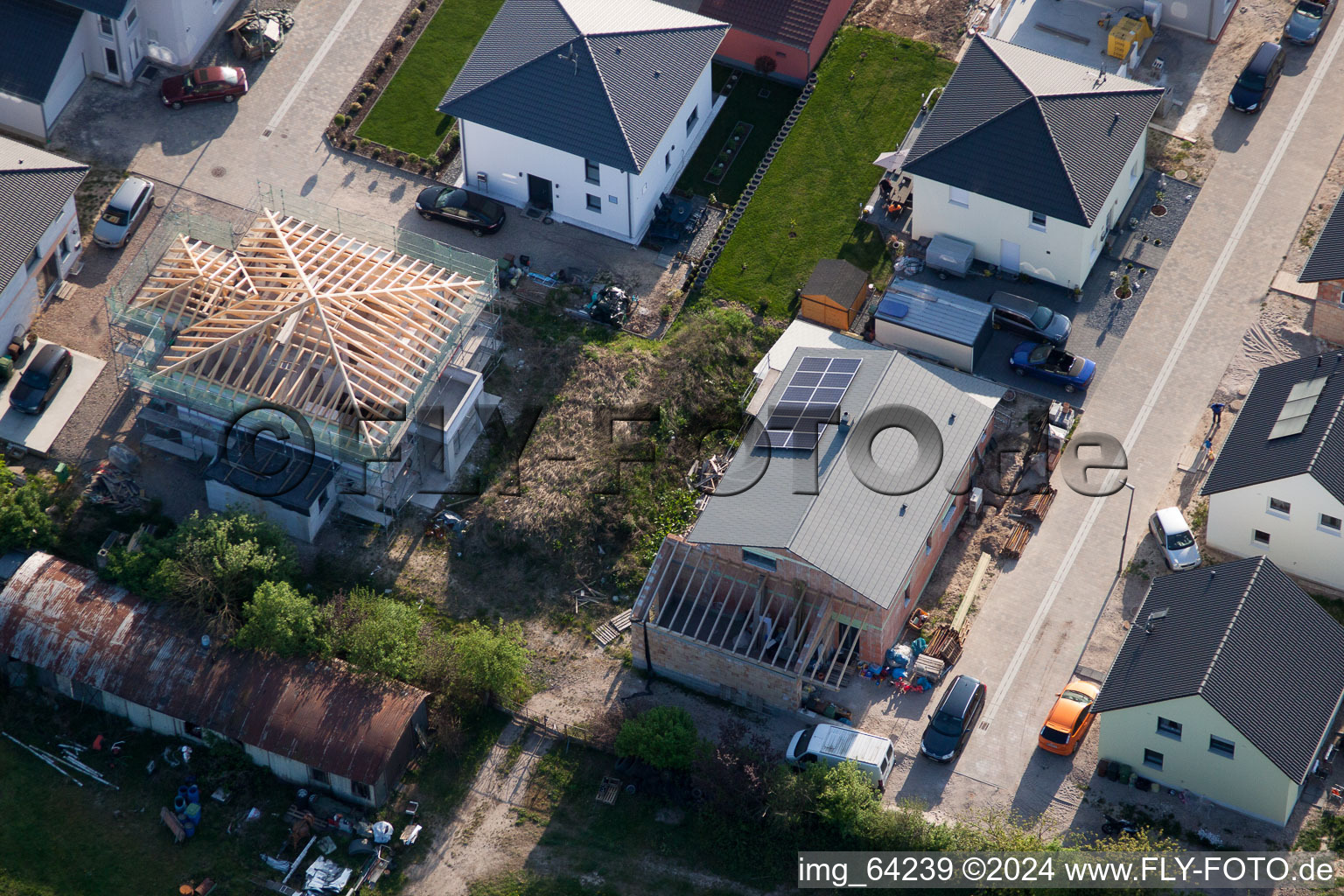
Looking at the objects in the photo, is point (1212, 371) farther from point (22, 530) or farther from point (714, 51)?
point (22, 530)

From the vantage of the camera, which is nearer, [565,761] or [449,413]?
[565,761]

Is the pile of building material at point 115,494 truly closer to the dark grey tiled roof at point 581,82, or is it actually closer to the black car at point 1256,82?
the dark grey tiled roof at point 581,82

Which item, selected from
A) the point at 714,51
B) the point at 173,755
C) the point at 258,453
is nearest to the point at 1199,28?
the point at 714,51

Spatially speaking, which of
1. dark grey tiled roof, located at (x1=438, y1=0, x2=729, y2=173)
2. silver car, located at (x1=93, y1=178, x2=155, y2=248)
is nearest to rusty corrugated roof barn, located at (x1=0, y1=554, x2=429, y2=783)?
silver car, located at (x1=93, y1=178, x2=155, y2=248)

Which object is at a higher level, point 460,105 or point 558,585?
point 460,105

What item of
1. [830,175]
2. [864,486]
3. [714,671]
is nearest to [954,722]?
[714,671]

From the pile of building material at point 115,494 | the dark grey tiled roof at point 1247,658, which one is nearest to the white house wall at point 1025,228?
the dark grey tiled roof at point 1247,658
